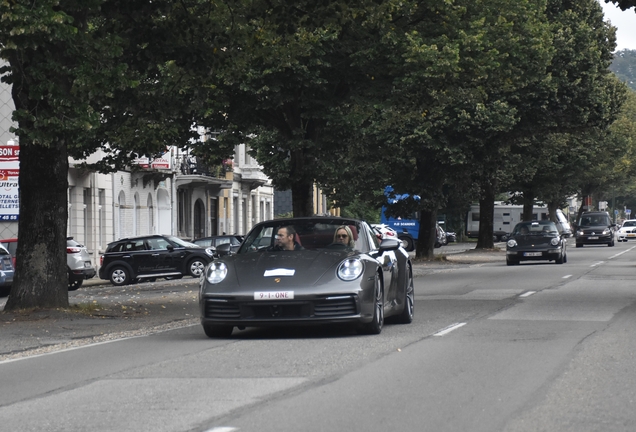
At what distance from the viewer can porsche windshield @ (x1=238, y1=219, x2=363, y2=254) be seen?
14.2 m

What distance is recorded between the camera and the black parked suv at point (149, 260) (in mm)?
38594

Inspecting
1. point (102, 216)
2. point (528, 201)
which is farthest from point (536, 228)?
point (528, 201)

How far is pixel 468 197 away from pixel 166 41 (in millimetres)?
31882

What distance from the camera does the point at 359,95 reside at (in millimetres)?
28797

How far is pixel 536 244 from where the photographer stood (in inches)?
1602

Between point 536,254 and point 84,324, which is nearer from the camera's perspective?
point 84,324

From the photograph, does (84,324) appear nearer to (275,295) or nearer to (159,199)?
(275,295)

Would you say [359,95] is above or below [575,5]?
below

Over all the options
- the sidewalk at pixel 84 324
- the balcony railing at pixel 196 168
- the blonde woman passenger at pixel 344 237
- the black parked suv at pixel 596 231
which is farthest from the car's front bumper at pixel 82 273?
the black parked suv at pixel 596 231

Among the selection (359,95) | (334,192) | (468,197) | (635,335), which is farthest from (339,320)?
(334,192)

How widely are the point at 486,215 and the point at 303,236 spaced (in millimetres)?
46696

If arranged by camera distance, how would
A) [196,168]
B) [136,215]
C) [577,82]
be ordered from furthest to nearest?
[196,168] < [136,215] < [577,82]

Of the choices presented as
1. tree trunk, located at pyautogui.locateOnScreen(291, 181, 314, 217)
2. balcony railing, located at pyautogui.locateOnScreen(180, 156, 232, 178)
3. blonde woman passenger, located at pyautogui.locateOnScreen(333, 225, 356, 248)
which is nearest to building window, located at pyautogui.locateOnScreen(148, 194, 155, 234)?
balcony railing, located at pyautogui.locateOnScreen(180, 156, 232, 178)

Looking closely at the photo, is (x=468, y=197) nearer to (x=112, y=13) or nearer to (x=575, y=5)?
(x=575, y=5)
